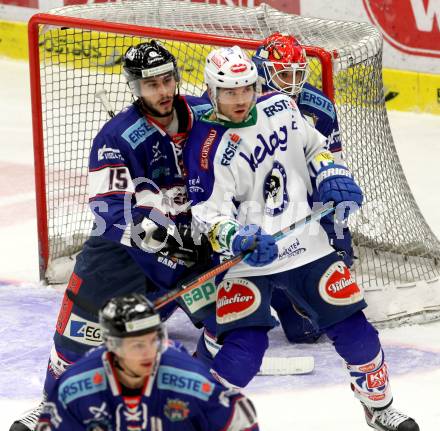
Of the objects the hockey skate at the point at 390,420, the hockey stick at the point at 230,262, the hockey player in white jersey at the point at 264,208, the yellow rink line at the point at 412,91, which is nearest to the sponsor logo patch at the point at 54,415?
the hockey stick at the point at 230,262

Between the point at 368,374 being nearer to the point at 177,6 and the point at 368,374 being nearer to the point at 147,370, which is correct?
the point at 147,370

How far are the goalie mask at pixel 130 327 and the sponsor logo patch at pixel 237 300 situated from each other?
2.82 feet

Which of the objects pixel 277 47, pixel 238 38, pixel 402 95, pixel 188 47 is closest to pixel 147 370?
pixel 277 47

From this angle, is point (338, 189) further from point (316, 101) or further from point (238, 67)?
point (316, 101)

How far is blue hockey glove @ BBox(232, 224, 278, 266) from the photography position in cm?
367

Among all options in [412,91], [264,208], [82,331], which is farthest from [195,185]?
[412,91]

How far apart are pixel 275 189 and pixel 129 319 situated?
1.04m

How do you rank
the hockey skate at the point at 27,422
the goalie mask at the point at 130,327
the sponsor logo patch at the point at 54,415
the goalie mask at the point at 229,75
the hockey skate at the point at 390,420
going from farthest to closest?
the hockey skate at the point at 27,422
the hockey skate at the point at 390,420
the goalie mask at the point at 229,75
the sponsor logo patch at the point at 54,415
the goalie mask at the point at 130,327

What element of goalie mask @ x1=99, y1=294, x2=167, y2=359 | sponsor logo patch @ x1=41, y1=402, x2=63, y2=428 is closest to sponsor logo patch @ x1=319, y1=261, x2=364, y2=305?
goalie mask @ x1=99, y1=294, x2=167, y2=359

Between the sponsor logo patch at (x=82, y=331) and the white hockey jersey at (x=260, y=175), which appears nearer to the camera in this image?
the white hockey jersey at (x=260, y=175)

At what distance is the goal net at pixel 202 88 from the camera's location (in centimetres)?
512

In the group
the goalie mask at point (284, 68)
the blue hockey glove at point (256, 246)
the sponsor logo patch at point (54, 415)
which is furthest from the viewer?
the goalie mask at point (284, 68)

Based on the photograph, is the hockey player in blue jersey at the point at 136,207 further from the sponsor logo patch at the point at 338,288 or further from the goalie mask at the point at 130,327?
the goalie mask at the point at 130,327

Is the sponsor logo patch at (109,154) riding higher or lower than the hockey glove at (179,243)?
higher
